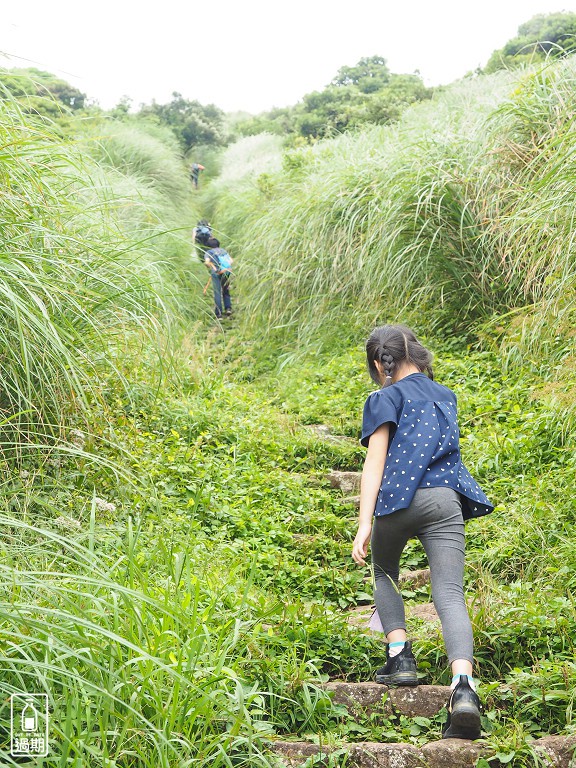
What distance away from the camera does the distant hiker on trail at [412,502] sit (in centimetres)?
293

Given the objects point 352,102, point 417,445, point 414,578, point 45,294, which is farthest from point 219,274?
point 352,102

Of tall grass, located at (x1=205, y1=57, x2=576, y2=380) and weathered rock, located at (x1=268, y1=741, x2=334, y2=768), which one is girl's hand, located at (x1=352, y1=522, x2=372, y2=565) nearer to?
weathered rock, located at (x1=268, y1=741, x2=334, y2=768)

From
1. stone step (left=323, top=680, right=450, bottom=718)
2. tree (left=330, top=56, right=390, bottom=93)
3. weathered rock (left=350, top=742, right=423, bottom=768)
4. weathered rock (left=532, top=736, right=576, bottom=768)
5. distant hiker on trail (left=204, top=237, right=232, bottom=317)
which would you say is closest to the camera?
Result: weathered rock (left=532, top=736, right=576, bottom=768)

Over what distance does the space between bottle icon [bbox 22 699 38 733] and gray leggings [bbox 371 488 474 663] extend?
138cm

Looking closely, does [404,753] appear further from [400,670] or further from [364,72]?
[364,72]

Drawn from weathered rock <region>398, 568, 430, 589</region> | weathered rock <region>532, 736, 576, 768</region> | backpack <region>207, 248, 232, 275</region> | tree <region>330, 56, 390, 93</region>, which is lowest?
weathered rock <region>398, 568, 430, 589</region>

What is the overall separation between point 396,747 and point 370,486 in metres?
0.90

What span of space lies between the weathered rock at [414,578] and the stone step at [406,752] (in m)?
1.46

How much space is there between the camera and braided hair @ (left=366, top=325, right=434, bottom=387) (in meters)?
3.29

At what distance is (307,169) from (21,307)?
8.50 metres

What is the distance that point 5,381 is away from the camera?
3.54 meters

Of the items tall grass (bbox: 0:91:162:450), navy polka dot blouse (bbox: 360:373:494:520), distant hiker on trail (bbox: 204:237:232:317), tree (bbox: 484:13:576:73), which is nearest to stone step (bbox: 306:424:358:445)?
tall grass (bbox: 0:91:162:450)

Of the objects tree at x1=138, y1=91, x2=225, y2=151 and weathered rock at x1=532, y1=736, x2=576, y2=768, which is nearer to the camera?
weathered rock at x1=532, y1=736, x2=576, y2=768

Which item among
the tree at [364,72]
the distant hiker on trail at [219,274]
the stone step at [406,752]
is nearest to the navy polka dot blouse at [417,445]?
the stone step at [406,752]
